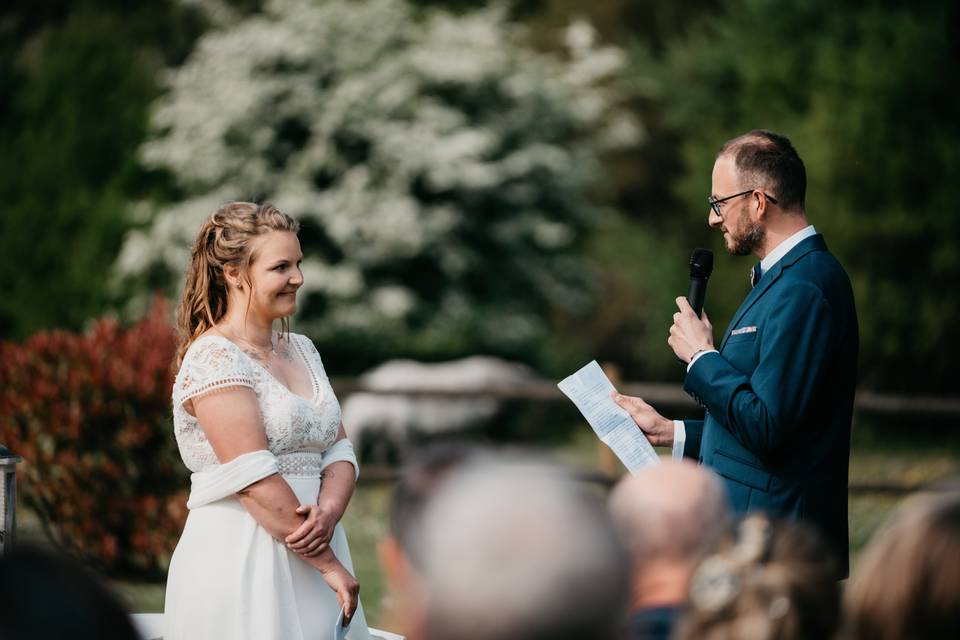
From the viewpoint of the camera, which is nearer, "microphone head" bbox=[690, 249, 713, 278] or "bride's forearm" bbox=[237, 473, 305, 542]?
"bride's forearm" bbox=[237, 473, 305, 542]

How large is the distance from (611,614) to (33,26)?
103 ft

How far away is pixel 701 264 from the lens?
4.32m

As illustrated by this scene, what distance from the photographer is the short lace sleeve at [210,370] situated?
3.72 meters

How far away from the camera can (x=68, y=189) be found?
23.6 m

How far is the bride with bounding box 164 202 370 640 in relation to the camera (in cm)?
374

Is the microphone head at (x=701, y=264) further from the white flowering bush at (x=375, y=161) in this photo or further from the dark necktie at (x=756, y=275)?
the white flowering bush at (x=375, y=161)

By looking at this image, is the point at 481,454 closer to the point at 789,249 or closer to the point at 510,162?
the point at 789,249

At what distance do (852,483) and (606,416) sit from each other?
7.99 metres

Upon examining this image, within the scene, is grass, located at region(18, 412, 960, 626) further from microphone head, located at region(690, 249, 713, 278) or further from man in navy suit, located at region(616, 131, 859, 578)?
microphone head, located at region(690, 249, 713, 278)

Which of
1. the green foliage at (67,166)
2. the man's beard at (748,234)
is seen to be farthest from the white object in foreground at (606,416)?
the green foliage at (67,166)

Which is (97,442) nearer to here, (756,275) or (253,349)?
(253,349)

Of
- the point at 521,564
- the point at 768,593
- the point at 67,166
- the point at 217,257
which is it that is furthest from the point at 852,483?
the point at 67,166

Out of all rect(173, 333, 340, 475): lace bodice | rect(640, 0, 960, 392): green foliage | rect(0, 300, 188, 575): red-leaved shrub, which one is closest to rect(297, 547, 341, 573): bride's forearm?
rect(173, 333, 340, 475): lace bodice

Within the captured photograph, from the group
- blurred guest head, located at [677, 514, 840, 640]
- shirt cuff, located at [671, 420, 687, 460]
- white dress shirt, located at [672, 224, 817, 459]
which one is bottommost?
shirt cuff, located at [671, 420, 687, 460]
